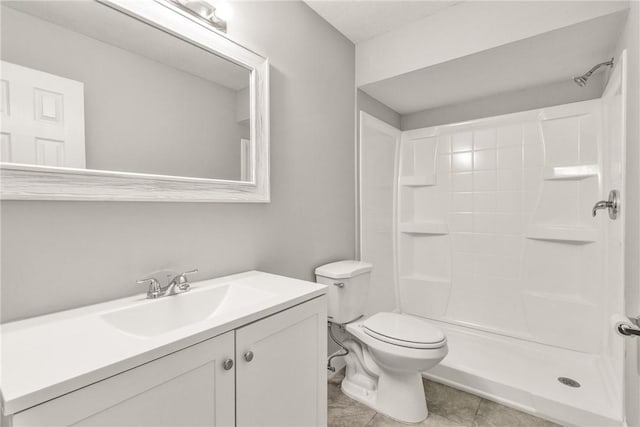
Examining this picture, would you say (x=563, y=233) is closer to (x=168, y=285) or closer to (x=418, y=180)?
(x=418, y=180)

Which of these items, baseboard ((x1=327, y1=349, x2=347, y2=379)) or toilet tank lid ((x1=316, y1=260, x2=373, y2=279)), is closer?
toilet tank lid ((x1=316, y1=260, x2=373, y2=279))

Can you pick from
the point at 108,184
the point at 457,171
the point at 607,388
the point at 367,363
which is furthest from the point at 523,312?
the point at 108,184

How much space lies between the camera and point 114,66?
1033 mm

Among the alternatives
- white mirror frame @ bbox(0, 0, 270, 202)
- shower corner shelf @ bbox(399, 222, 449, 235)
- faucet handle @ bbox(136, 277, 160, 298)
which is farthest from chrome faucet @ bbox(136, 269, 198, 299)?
shower corner shelf @ bbox(399, 222, 449, 235)

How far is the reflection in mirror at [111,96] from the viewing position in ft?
2.80

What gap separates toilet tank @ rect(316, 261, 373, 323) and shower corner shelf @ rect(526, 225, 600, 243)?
1411mm

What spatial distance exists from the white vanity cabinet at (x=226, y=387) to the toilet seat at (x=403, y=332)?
510 millimetres

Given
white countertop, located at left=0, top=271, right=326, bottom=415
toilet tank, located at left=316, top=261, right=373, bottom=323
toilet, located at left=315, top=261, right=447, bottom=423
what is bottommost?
toilet, located at left=315, top=261, right=447, bottom=423

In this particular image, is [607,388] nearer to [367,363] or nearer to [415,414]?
[415,414]

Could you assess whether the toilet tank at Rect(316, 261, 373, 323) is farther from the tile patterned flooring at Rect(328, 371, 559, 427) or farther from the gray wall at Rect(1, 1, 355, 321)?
the tile patterned flooring at Rect(328, 371, 559, 427)

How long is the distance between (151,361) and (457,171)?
260 centimetres

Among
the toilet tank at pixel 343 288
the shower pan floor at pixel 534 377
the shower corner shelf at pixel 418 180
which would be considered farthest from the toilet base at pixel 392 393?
the shower corner shelf at pixel 418 180

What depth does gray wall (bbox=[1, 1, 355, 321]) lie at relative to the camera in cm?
89

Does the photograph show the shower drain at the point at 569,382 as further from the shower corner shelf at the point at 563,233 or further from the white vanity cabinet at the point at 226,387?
the white vanity cabinet at the point at 226,387
